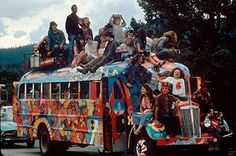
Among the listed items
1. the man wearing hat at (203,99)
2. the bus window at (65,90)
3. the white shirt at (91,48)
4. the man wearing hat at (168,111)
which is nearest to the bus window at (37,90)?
the bus window at (65,90)

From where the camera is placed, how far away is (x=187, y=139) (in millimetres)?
12781

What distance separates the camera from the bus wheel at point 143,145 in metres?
12.4

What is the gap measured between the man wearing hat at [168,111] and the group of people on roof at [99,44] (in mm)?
1069

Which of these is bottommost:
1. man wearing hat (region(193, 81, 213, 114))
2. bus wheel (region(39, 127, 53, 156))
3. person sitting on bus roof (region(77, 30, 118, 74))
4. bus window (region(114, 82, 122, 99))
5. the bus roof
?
bus wheel (region(39, 127, 53, 156))

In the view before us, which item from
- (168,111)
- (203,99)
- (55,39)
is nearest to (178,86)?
(203,99)

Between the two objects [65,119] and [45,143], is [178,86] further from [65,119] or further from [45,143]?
[45,143]

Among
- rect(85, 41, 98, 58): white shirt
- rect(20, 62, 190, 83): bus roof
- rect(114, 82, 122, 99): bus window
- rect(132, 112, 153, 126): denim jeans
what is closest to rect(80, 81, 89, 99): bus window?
rect(20, 62, 190, 83): bus roof

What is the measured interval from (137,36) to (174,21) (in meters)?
14.1

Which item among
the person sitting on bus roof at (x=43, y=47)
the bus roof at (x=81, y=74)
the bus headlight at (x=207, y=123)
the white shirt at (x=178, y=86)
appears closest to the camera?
the bus headlight at (x=207, y=123)

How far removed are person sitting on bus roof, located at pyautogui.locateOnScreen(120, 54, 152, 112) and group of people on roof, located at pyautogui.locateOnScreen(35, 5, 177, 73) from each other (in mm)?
332

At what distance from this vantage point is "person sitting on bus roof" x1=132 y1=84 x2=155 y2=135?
1266cm

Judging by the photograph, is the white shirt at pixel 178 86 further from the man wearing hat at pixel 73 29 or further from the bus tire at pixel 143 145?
the man wearing hat at pixel 73 29

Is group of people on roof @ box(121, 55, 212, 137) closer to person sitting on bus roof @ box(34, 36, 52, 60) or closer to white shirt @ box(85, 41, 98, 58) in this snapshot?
white shirt @ box(85, 41, 98, 58)

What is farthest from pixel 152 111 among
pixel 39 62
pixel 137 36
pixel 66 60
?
pixel 39 62
